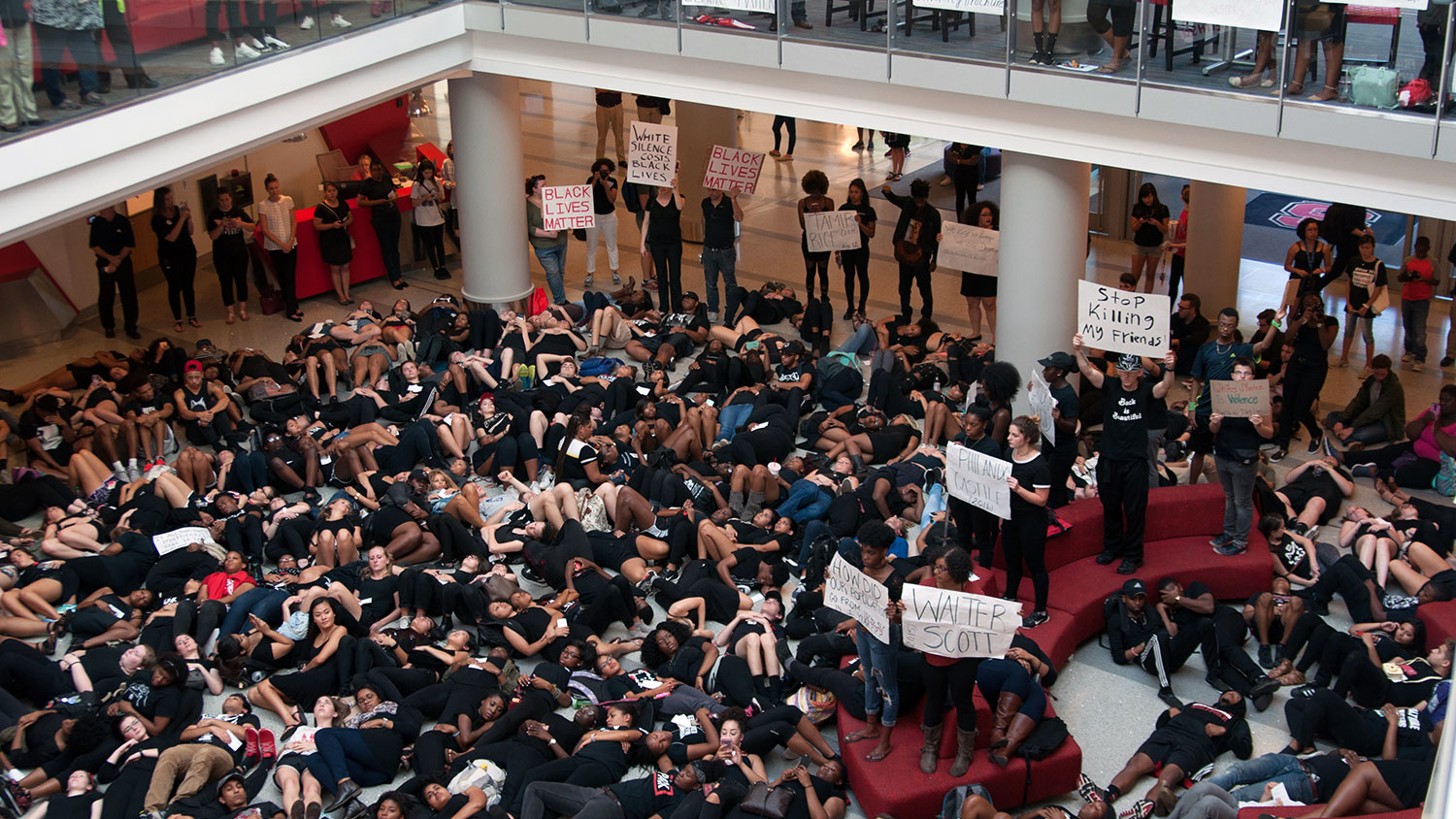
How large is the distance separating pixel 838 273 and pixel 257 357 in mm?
7135

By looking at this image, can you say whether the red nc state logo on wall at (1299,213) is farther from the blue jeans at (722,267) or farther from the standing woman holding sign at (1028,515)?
the standing woman holding sign at (1028,515)

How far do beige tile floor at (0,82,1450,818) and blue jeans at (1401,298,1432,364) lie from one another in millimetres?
250

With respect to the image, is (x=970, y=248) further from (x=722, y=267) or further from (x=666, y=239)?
(x=666, y=239)

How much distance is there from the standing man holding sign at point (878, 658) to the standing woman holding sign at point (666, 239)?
7.86m

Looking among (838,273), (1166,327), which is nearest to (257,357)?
(838,273)

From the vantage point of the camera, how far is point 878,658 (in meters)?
8.44

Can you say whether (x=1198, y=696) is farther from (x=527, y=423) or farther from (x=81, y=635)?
(x=81, y=635)

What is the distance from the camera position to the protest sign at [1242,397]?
999 cm

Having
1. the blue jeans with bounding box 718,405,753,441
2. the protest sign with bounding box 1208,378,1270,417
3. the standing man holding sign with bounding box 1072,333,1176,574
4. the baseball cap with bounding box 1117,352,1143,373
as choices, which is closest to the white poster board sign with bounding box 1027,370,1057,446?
the standing man holding sign with bounding box 1072,333,1176,574

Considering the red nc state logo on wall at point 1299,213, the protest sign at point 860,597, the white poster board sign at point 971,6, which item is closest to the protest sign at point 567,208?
the white poster board sign at point 971,6

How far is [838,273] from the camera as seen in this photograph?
57.2ft

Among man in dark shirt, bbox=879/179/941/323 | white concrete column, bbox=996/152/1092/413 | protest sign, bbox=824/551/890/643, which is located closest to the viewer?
protest sign, bbox=824/551/890/643

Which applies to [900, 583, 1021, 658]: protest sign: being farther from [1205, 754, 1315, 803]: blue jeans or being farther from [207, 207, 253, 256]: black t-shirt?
[207, 207, 253, 256]: black t-shirt

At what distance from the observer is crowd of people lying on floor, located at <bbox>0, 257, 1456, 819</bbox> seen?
28.4 ft
